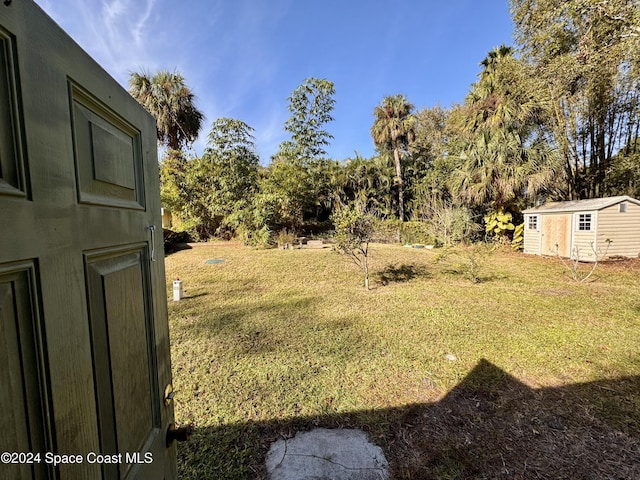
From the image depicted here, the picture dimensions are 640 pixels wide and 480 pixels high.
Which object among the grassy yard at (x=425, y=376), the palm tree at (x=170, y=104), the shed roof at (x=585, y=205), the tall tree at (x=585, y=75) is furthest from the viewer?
the palm tree at (x=170, y=104)

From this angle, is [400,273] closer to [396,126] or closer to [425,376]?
[425,376]

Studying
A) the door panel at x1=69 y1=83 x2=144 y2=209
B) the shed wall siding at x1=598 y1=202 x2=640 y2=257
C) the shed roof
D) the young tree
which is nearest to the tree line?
the shed roof

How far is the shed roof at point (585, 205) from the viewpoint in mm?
8852

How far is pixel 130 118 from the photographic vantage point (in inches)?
37.8

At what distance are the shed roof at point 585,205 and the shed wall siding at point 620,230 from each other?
0.16m

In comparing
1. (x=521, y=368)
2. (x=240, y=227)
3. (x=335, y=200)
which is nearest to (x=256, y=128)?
(x=240, y=227)

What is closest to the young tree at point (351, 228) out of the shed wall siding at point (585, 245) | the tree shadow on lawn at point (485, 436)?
the tree shadow on lawn at point (485, 436)

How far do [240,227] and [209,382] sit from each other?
8.89m

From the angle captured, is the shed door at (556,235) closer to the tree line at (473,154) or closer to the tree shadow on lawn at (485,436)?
the tree line at (473,154)

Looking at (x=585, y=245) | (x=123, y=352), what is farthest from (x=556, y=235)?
(x=123, y=352)

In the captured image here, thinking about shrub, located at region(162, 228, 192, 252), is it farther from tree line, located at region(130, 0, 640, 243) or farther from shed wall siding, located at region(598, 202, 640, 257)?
shed wall siding, located at region(598, 202, 640, 257)

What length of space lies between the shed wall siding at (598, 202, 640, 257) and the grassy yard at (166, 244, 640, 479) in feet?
12.8

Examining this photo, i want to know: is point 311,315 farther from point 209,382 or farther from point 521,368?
point 521,368

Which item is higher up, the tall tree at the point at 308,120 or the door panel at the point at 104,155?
the tall tree at the point at 308,120
